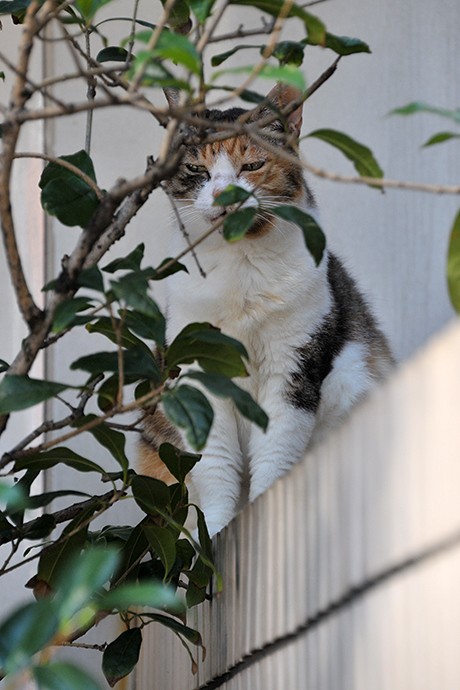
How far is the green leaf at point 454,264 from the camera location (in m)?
0.80

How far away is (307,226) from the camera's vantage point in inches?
39.4

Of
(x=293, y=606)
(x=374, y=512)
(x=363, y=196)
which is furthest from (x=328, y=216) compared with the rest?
(x=374, y=512)

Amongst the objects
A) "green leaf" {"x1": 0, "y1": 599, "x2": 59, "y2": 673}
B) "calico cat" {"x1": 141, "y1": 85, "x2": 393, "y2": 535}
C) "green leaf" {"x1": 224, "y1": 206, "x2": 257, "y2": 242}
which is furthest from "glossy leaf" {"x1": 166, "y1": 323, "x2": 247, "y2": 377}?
"calico cat" {"x1": 141, "y1": 85, "x2": 393, "y2": 535}

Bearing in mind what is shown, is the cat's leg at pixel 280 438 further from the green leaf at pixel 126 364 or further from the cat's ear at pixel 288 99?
the green leaf at pixel 126 364

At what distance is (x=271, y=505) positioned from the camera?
106 cm

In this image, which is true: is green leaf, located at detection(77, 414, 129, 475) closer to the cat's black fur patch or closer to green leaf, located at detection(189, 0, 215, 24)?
green leaf, located at detection(189, 0, 215, 24)

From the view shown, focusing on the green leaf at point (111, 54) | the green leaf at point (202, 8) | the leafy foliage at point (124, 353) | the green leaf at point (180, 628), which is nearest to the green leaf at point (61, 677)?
the leafy foliage at point (124, 353)

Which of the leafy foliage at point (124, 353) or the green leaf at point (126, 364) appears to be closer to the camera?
the leafy foliage at point (124, 353)

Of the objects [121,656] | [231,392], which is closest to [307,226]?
[231,392]

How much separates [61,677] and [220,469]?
1.45 meters

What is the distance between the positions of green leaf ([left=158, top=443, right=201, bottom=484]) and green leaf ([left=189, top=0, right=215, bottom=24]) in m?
0.55

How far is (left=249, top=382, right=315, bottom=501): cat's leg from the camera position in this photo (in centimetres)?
195

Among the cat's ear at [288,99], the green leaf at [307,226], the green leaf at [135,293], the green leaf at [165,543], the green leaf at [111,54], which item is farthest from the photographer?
the cat's ear at [288,99]

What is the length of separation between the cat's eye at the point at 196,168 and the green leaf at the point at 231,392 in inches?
44.5
